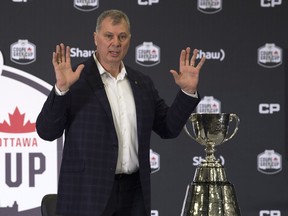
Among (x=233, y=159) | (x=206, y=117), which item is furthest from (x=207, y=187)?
(x=233, y=159)

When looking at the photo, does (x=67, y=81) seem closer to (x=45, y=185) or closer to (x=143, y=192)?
(x=143, y=192)

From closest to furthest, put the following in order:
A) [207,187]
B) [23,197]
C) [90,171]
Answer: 1. [207,187]
2. [90,171]
3. [23,197]

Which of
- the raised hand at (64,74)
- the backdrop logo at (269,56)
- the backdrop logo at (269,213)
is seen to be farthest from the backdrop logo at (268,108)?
the raised hand at (64,74)

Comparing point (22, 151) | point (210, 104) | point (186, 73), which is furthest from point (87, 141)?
point (210, 104)

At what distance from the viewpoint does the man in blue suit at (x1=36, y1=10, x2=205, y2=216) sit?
278 centimetres

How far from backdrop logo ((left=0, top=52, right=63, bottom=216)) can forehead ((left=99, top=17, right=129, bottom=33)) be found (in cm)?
238

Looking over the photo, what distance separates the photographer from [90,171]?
9.16ft

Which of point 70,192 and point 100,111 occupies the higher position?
point 100,111

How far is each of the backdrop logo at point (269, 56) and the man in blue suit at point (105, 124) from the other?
8.18ft

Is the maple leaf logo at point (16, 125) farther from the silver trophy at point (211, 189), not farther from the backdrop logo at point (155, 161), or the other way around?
the silver trophy at point (211, 189)

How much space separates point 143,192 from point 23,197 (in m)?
2.48

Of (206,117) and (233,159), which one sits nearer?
(206,117)

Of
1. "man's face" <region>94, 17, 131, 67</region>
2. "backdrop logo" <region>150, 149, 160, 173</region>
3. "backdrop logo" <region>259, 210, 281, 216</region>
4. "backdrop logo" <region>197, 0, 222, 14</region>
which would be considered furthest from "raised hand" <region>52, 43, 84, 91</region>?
"backdrop logo" <region>259, 210, 281, 216</region>

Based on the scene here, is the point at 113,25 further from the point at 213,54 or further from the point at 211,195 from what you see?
the point at 213,54
